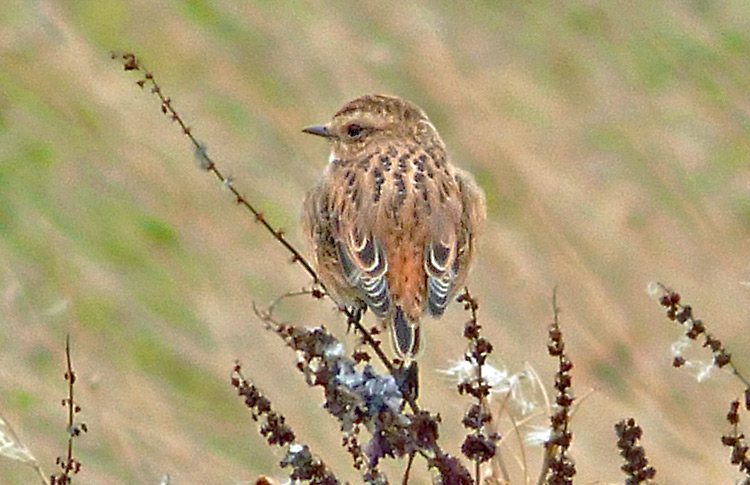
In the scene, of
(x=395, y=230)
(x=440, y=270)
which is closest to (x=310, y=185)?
(x=395, y=230)

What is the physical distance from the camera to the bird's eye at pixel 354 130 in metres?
4.70

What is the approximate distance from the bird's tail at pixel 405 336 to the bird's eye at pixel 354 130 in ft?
2.94

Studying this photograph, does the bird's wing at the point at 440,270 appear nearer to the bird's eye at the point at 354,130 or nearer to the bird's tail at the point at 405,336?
the bird's tail at the point at 405,336

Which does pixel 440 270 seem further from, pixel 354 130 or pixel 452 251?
pixel 354 130

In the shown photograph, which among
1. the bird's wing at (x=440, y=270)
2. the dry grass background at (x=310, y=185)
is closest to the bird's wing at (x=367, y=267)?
the bird's wing at (x=440, y=270)

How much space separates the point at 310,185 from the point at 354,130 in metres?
1.85

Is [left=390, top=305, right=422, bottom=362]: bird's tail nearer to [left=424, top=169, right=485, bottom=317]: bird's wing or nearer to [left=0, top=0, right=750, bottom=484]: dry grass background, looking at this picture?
[left=424, top=169, right=485, bottom=317]: bird's wing

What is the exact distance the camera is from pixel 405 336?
3754 mm

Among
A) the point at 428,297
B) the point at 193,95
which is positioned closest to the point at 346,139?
the point at 428,297

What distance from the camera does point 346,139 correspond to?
469cm

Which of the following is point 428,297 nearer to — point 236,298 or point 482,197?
point 482,197

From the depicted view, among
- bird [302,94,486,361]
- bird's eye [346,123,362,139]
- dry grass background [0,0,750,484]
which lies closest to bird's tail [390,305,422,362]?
bird [302,94,486,361]

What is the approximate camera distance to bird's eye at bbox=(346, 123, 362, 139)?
15.4 feet

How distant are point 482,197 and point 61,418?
2006mm
